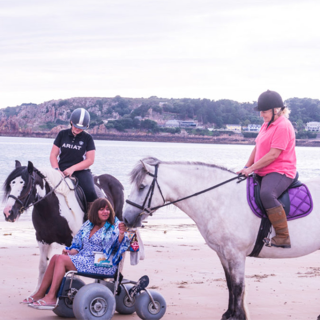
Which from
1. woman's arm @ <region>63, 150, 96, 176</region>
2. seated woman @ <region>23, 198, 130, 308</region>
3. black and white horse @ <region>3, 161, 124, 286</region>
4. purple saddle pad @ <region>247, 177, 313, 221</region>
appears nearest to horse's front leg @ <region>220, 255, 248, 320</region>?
Answer: purple saddle pad @ <region>247, 177, 313, 221</region>

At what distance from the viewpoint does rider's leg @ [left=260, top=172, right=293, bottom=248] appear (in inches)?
202

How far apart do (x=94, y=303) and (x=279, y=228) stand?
1933 millimetres

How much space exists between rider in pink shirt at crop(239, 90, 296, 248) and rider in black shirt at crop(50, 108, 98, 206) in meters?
2.15

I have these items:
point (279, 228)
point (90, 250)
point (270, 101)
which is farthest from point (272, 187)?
point (90, 250)

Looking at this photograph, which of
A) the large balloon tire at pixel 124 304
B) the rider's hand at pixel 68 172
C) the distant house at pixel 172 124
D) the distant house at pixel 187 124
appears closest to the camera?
the large balloon tire at pixel 124 304

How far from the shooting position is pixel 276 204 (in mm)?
5133

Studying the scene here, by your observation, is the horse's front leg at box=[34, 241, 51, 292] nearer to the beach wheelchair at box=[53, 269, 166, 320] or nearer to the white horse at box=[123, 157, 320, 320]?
the beach wheelchair at box=[53, 269, 166, 320]

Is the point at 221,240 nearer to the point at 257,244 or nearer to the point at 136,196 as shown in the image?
the point at 257,244

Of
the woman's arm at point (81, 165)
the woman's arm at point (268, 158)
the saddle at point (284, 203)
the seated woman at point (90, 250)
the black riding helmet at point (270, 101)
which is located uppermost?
the black riding helmet at point (270, 101)

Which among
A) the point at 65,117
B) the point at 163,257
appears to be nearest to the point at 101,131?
the point at 65,117

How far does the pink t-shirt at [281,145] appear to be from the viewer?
5262 millimetres

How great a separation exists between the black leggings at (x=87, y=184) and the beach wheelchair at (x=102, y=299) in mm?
1308

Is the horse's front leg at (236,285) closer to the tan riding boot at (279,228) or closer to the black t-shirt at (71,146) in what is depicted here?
the tan riding boot at (279,228)

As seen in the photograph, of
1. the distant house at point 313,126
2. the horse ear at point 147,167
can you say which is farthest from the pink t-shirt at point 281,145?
the distant house at point 313,126
